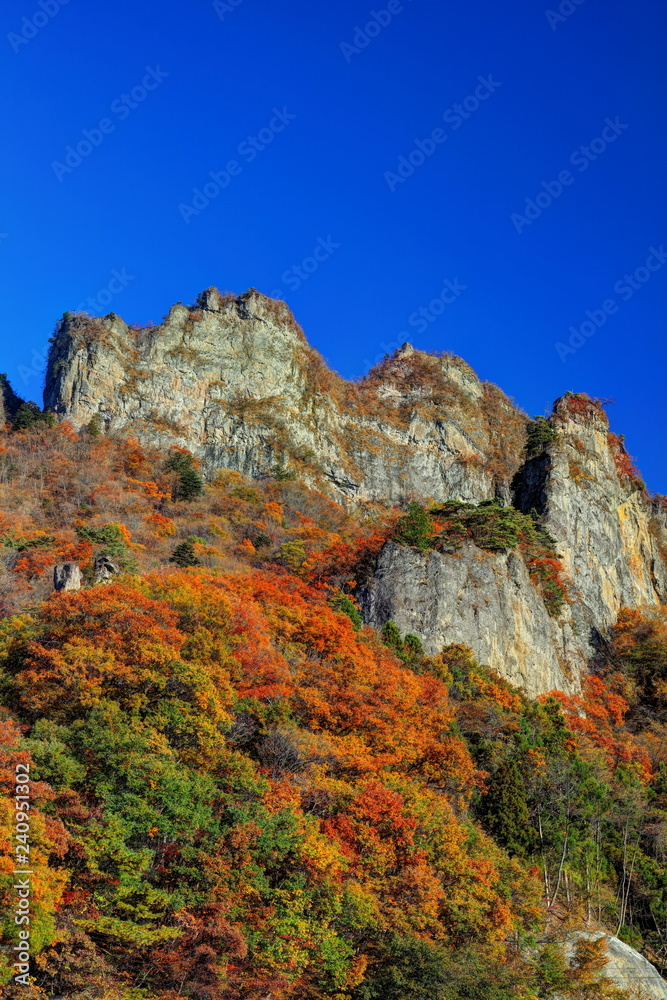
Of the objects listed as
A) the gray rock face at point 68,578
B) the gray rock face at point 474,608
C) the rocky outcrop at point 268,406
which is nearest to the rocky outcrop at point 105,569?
the gray rock face at point 68,578

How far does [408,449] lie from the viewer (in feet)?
271

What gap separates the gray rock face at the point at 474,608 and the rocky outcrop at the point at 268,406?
79.1 ft

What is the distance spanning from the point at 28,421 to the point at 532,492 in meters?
37.8

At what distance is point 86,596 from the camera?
78.1 ft

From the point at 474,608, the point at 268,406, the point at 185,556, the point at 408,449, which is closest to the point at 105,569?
the point at 185,556

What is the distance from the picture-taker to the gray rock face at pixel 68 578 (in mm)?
27509

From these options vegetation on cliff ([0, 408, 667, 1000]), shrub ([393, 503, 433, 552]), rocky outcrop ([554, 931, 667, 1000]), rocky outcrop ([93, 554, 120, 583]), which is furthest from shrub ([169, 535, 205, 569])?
rocky outcrop ([554, 931, 667, 1000])

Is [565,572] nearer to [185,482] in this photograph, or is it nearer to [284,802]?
[185,482]

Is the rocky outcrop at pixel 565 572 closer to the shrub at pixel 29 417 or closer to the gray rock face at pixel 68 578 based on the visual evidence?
the gray rock face at pixel 68 578

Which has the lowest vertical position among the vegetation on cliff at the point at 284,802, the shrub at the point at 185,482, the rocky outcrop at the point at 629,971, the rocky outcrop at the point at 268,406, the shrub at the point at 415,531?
the rocky outcrop at the point at 629,971

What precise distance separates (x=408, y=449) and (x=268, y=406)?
17843 millimetres

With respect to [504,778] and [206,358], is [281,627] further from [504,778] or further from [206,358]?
[206,358]

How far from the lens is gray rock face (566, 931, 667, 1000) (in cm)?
2419

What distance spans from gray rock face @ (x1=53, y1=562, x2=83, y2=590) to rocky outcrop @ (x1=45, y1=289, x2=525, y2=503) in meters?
36.7
